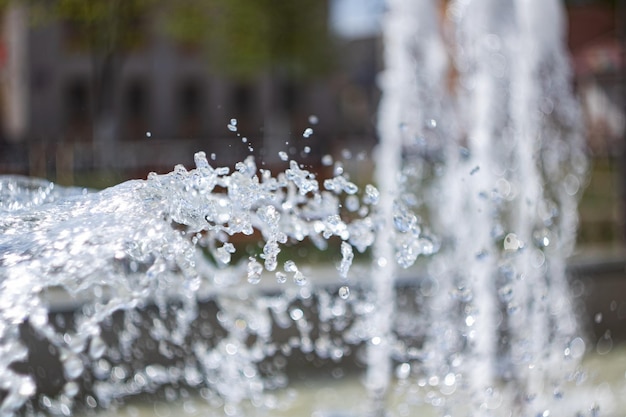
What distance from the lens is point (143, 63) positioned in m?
32.9

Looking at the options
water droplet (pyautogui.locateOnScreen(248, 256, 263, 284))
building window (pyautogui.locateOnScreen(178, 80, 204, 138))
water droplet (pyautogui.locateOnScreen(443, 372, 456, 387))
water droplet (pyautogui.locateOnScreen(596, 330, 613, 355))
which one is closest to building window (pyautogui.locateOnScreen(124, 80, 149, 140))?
building window (pyautogui.locateOnScreen(178, 80, 204, 138))

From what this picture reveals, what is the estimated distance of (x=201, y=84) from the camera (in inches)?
1342

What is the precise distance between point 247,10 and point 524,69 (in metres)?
18.1

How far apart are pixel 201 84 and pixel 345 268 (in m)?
31.8

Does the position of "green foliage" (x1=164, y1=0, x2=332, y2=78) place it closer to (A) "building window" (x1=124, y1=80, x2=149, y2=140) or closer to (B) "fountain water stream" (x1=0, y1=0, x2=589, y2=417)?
(A) "building window" (x1=124, y1=80, x2=149, y2=140)

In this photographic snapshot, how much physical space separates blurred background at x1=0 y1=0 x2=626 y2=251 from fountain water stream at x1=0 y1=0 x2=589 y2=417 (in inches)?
13.8

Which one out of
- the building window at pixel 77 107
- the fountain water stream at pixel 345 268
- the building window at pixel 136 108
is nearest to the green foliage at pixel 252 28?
the building window at pixel 77 107

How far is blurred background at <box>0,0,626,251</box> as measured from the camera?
12477 mm

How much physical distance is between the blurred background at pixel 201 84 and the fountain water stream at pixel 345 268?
350 mm

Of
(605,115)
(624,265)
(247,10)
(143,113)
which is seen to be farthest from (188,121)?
(624,265)

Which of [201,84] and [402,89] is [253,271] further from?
[201,84]

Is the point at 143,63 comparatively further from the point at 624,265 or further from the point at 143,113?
the point at 624,265

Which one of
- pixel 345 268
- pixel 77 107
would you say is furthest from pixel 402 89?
pixel 77 107

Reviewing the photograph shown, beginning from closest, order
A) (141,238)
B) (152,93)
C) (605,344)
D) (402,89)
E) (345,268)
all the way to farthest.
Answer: (141,238) → (345,268) → (605,344) → (402,89) → (152,93)
